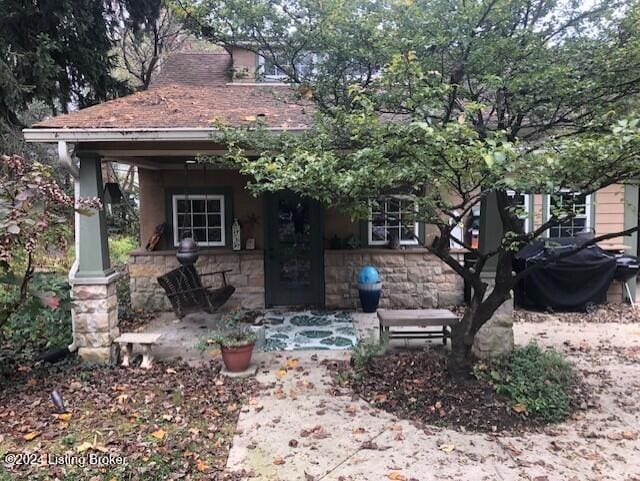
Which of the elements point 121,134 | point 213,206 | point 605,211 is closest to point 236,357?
point 121,134

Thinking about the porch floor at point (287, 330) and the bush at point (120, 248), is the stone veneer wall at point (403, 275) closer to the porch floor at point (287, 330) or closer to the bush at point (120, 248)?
the porch floor at point (287, 330)

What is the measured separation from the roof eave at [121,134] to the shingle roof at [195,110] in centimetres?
10

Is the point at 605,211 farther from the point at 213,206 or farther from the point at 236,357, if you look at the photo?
the point at 236,357

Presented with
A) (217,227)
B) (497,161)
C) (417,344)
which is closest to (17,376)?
(217,227)

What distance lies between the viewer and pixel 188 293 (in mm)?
6387

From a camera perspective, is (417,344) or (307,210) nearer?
(417,344)

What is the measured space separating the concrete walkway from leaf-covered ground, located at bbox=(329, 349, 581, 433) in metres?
0.14

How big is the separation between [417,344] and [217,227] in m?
3.99

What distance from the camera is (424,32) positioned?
3840 mm

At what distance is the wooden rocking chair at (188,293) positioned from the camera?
6.18m

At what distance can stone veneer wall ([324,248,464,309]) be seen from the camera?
781 centimetres

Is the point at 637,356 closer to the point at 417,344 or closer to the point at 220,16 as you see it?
the point at 417,344

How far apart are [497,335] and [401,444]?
2178 millimetres

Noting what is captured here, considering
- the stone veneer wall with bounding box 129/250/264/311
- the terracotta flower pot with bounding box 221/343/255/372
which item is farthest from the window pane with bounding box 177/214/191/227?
the terracotta flower pot with bounding box 221/343/255/372
